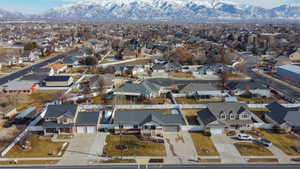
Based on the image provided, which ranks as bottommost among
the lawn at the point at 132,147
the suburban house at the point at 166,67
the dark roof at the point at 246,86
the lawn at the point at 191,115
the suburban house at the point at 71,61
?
the lawn at the point at 132,147

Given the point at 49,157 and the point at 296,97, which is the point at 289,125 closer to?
the point at 296,97

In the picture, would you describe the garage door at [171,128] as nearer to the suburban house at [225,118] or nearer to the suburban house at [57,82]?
the suburban house at [225,118]

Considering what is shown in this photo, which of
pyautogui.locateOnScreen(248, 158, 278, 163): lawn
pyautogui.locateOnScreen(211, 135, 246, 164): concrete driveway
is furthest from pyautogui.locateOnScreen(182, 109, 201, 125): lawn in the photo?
pyautogui.locateOnScreen(248, 158, 278, 163): lawn

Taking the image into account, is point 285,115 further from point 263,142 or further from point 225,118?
point 225,118

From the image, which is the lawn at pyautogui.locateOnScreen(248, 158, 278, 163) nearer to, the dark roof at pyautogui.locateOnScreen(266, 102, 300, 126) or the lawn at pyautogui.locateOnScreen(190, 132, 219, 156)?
the lawn at pyautogui.locateOnScreen(190, 132, 219, 156)

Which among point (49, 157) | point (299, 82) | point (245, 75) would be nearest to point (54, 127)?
point (49, 157)

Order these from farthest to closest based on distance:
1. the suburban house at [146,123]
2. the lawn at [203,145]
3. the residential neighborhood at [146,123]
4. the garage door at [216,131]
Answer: the garage door at [216,131], the suburban house at [146,123], the lawn at [203,145], the residential neighborhood at [146,123]

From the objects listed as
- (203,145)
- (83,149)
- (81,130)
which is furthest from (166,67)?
(83,149)

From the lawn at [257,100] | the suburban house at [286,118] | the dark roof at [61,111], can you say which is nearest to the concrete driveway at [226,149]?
the suburban house at [286,118]
